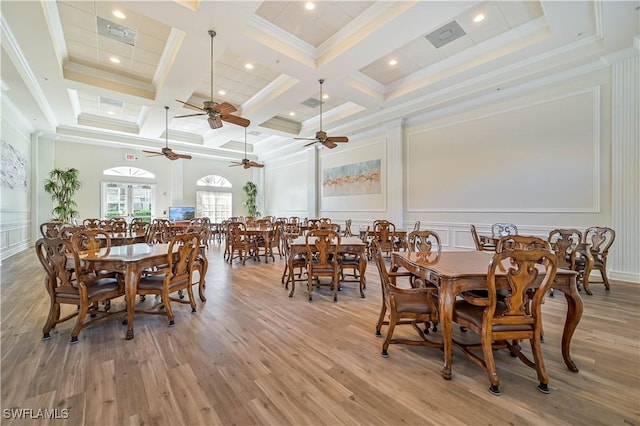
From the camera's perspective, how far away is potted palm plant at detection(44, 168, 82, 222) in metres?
8.27

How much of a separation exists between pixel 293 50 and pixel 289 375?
500 cm

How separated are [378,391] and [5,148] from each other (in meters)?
9.16

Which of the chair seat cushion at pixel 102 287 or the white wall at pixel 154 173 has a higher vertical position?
the white wall at pixel 154 173

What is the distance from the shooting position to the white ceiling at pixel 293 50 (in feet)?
12.4

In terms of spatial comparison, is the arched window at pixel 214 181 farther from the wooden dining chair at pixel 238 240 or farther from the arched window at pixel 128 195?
the wooden dining chair at pixel 238 240

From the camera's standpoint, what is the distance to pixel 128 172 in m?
10.5

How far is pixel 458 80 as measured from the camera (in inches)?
218

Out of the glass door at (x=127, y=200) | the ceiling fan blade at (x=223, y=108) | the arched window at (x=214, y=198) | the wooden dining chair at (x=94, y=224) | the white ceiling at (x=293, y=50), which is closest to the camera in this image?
the white ceiling at (x=293, y=50)

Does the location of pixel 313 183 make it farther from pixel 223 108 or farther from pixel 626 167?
pixel 626 167

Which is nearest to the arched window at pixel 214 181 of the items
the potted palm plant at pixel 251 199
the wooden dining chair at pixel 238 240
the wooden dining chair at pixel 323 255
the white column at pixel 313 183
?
the potted palm plant at pixel 251 199

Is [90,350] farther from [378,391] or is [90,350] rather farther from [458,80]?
[458,80]

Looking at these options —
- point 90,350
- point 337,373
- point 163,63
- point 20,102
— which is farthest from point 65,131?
point 337,373

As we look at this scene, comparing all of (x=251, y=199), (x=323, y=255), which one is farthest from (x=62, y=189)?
(x=323, y=255)

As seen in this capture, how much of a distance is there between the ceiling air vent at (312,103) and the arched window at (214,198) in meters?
6.83
